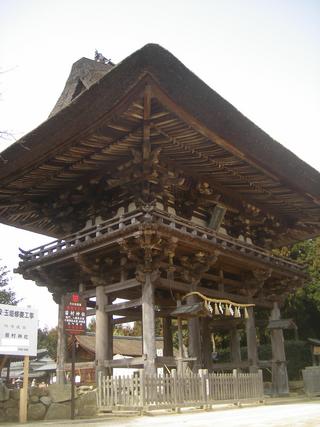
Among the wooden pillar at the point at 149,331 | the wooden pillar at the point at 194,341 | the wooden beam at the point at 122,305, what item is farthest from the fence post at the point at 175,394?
the wooden beam at the point at 122,305

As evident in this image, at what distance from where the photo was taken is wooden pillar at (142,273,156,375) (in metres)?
10.6

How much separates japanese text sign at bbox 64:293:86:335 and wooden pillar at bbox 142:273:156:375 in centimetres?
179

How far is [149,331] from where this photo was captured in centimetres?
1079

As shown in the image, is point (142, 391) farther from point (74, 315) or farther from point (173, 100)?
point (173, 100)

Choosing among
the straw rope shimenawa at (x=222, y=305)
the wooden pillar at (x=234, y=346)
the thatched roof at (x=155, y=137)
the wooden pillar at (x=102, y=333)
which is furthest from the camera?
the wooden pillar at (x=234, y=346)

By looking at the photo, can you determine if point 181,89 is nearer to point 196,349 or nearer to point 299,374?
point 196,349

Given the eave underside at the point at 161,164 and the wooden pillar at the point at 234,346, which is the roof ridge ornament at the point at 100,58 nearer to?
the eave underside at the point at 161,164

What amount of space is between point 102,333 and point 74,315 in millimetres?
2884

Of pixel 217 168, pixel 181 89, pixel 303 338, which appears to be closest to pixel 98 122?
pixel 181 89

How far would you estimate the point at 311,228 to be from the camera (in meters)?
17.3

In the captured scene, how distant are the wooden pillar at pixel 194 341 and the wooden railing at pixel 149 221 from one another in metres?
1.70

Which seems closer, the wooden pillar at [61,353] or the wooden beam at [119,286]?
the wooden beam at [119,286]

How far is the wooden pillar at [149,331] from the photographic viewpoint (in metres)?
10.6

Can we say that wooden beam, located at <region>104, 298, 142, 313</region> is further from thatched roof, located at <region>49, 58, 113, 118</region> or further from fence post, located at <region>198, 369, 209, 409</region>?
thatched roof, located at <region>49, 58, 113, 118</region>
